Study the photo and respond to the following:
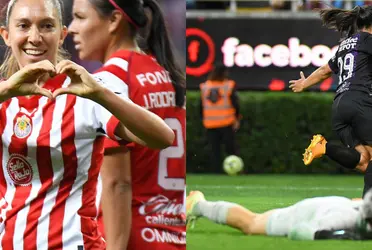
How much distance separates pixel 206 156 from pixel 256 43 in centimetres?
220

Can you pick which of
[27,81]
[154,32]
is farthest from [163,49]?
[27,81]

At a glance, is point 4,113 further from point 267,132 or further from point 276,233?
point 267,132

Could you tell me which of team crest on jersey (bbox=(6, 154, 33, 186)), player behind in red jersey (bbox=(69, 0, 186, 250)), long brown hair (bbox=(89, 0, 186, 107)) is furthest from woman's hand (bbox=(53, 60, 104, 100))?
long brown hair (bbox=(89, 0, 186, 107))

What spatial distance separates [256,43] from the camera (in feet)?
15.3

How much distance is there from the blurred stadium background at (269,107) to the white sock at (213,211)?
0.05m

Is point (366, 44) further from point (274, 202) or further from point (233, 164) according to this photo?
point (233, 164)

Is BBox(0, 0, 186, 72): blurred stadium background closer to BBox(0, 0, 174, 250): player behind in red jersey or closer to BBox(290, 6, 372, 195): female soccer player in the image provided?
BBox(0, 0, 174, 250): player behind in red jersey

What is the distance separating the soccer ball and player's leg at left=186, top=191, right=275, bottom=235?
5.52ft

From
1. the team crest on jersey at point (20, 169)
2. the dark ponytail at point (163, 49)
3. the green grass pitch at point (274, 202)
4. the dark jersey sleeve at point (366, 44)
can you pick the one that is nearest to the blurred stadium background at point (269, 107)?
the green grass pitch at point (274, 202)

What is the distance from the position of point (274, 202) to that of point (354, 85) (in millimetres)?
695

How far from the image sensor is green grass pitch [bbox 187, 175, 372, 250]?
11.7 feet

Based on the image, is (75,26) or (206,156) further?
(206,156)

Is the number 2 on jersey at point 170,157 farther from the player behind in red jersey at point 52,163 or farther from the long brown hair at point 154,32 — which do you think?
the player behind in red jersey at point 52,163

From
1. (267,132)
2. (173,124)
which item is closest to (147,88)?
(173,124)
